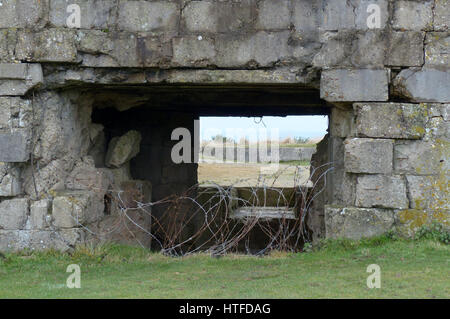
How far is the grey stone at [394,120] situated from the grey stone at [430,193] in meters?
0.52

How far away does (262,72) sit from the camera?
6.89m

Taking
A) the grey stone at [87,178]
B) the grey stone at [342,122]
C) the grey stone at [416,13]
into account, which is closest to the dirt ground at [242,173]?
the grey stone at [87,178]

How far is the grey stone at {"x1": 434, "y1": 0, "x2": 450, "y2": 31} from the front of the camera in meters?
6.67

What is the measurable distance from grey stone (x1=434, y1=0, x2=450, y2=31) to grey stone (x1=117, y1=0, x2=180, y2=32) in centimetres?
298

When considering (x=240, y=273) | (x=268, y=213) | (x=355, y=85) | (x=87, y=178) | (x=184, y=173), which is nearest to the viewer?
(x=240, y=273)

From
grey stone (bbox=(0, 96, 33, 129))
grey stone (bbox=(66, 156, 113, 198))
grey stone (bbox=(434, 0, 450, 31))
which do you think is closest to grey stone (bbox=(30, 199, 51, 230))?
grey stone (bbox=(66, 156, 113, 198))

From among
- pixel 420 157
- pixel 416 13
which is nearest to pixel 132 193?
pixel 420 157

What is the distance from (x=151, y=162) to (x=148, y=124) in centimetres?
73

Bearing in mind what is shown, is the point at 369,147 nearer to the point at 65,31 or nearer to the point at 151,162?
the point at 65,31

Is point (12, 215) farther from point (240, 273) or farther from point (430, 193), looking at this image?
point (430, 193)

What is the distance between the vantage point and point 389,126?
6.67 m

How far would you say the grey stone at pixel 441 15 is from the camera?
667 centimetres

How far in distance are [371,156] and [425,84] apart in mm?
1038

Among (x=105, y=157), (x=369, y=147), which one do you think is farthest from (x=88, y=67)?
(x=369, y=147)
